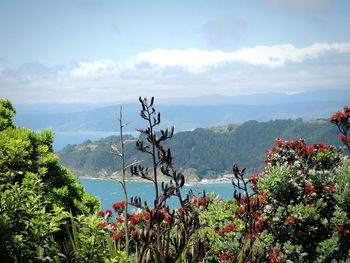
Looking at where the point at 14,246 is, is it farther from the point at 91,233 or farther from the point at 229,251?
the point at 229,251

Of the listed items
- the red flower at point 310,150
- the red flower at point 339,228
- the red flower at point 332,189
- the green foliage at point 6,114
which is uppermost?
the green foliage at point 6,114

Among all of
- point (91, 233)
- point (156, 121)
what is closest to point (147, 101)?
point (156, 121)

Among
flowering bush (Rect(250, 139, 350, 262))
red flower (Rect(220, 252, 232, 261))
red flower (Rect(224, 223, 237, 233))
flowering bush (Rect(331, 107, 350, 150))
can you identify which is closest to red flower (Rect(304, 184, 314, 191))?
flowering bush (Rect(250, 139, 350, 262))

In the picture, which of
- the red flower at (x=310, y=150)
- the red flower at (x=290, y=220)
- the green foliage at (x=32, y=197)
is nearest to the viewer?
the green foliage at (x=32, y=197)

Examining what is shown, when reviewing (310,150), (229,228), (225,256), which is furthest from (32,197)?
(310,150)

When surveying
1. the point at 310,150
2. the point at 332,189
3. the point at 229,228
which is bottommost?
the point at 229,228

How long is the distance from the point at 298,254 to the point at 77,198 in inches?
173

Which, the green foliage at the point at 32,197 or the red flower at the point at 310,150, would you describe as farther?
the red flower at the point at 310,150

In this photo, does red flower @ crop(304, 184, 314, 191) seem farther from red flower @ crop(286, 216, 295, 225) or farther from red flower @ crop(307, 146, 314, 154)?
red flower @ crop(307, 146, 314, 154)

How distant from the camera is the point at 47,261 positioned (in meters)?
4.13

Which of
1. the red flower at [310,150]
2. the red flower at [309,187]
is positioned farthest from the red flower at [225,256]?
the red flower at [310,150]

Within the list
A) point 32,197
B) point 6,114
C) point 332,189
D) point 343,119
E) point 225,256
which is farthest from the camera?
point 343,119

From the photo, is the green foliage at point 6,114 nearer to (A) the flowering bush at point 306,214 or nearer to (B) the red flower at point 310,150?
(A) the flowering bush at point 306,214

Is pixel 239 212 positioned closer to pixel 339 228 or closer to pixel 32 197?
pixel 339 228
